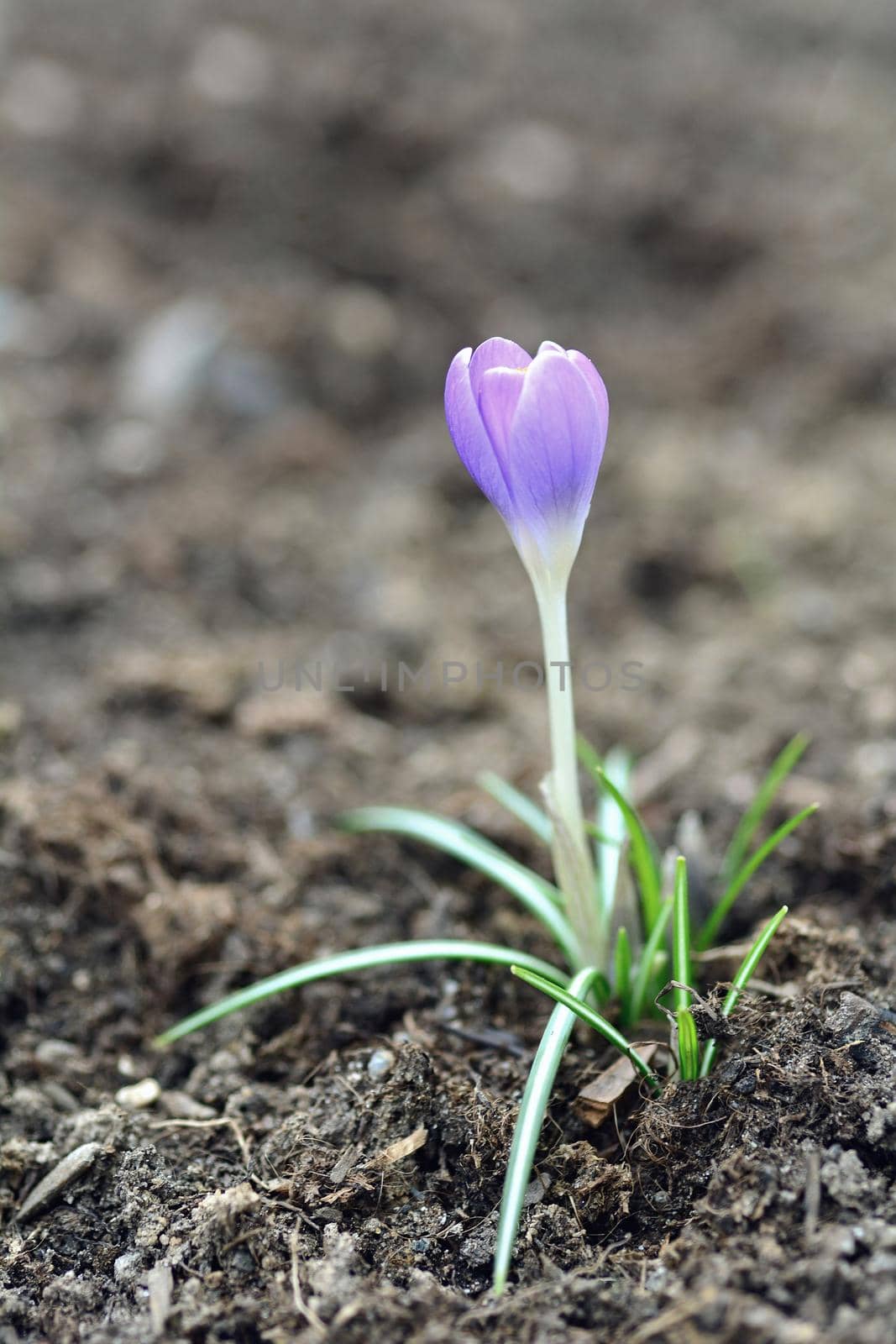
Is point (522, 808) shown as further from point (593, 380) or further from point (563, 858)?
point (593, 380)

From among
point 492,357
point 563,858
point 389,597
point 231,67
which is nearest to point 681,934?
point 563,858

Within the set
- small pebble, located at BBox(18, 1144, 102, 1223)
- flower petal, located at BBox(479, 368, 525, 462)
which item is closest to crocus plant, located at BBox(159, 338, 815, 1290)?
flower petal, located at BBox(479, 368, 525, 462)

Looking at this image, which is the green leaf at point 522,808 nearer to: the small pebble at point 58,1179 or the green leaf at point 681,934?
the green leaf at point 681,934

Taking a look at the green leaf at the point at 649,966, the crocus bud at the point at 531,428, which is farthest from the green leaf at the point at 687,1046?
the crocus bud at the point at 531,428

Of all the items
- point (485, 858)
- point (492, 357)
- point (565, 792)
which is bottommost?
point (485, 858)

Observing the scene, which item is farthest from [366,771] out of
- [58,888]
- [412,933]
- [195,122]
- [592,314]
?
[195,122]

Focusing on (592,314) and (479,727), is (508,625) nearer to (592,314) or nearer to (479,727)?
(479,727)

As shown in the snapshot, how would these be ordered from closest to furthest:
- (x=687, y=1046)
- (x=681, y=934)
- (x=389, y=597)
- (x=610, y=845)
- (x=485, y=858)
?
(x=687, y=1046)
(x=681, y=934)
(x=610, y=845)
(x=485, y=858)
(x=389, y=597)
